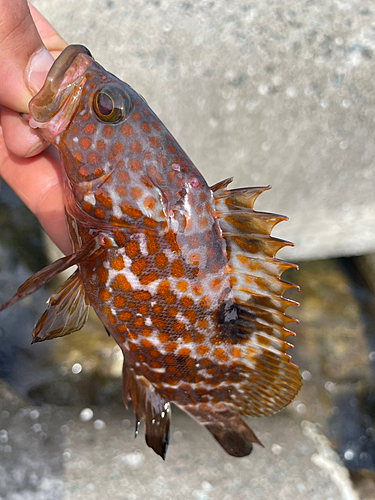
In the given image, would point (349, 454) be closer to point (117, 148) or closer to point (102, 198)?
point (102, 198)

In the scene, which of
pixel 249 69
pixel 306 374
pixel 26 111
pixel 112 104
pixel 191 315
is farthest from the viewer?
pixel 306 374

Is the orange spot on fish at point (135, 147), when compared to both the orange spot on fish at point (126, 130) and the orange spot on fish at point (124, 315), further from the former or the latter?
the orange spot on fish at point (124, 315)

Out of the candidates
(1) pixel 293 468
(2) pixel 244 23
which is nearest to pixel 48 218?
(2) pixel 244 23

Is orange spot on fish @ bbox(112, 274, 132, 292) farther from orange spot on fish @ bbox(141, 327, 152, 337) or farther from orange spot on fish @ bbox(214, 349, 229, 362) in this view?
orange spot on fish @ bbox(214, 349, 229, 362)

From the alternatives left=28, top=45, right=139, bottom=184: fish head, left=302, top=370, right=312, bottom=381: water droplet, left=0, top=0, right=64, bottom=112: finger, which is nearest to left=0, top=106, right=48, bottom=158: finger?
left=0, top=0, right=64, bottom=112: finger

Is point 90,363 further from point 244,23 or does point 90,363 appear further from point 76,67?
point 244,23

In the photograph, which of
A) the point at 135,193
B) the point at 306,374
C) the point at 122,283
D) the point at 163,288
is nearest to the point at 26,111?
the point at 135,193

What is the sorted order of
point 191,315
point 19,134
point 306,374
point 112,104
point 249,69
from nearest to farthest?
1. point 112,104
2. point 191,315
3. point 19,134
4. point 249,69
5. point 306,374
